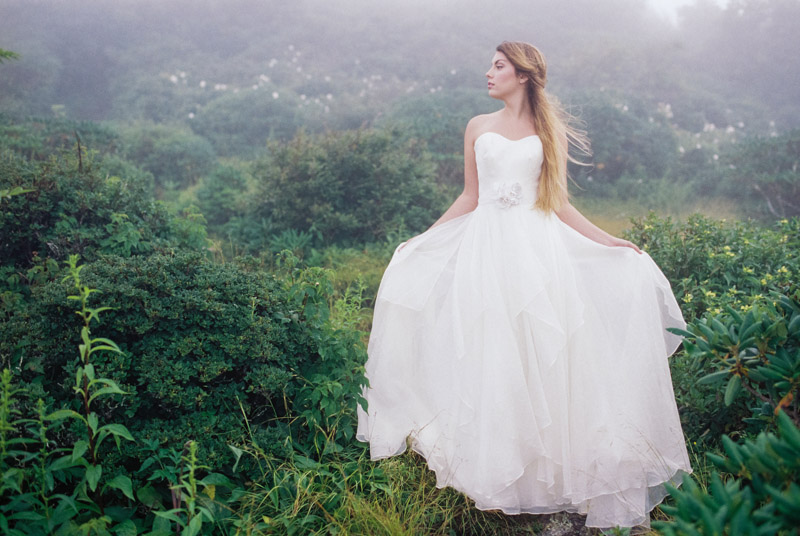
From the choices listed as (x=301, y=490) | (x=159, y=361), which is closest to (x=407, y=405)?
(x=301, y=490)

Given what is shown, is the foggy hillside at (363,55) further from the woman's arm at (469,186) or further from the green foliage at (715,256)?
the woman's arm at (469,186)

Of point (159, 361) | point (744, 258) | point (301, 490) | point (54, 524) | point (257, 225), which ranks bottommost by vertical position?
point (257, 225)

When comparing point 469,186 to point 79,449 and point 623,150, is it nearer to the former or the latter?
point 79,449

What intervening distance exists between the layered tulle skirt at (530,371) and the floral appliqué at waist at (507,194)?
50 mm

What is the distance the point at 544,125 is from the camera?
3.47 m

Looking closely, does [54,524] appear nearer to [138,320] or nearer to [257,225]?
[138,320]

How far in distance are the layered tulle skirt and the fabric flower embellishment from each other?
59 millimetres

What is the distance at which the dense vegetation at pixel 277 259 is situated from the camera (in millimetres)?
2270

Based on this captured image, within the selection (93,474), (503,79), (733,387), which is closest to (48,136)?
(503,79)

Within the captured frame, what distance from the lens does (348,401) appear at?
3295 millimetres

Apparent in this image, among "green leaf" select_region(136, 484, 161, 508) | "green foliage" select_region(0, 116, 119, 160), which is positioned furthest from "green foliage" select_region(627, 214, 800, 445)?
"green foliage" select_region(0, 116, 119, 160)

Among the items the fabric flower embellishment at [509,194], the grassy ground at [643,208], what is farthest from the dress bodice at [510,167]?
the grassy ground at [643,208]

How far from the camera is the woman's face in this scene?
351 centimetres

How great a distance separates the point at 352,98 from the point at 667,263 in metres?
14.7
